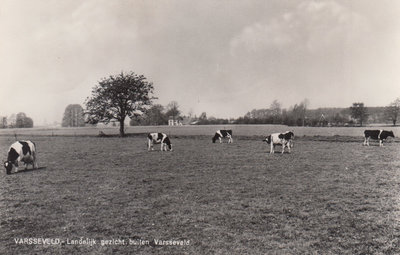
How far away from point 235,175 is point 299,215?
4.81 meters

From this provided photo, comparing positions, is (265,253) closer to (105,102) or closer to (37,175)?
(37,175)

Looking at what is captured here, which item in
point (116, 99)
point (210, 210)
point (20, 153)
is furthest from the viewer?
point (116, 99)

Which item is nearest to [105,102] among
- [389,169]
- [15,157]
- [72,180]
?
[15,157]

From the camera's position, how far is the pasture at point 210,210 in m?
5.42

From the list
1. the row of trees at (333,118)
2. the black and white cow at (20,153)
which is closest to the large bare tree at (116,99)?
the black and white cow at (20,153)

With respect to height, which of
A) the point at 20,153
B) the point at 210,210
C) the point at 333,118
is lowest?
the point at 210,210

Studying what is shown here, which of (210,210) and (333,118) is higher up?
(333,118)

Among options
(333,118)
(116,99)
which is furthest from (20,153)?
(333,118)

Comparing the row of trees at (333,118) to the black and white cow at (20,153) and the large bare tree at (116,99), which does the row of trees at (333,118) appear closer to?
the large bare tree at (116,99)

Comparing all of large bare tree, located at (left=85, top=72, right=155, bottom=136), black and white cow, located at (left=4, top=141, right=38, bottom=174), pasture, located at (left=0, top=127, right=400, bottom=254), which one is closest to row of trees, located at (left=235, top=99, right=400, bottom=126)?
large bare tree, located at (left=85, top=72, right=155, bottom=136)

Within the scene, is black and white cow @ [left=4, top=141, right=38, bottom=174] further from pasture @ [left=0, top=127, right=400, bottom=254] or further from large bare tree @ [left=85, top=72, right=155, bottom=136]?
large bare tree @ [left=85, top=72, right=155, bottom=136]

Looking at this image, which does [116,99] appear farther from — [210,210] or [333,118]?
[333,118]

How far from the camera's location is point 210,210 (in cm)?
721

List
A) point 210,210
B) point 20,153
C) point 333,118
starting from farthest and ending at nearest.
A: point 333,118 → point 20,153 → point 210,210
